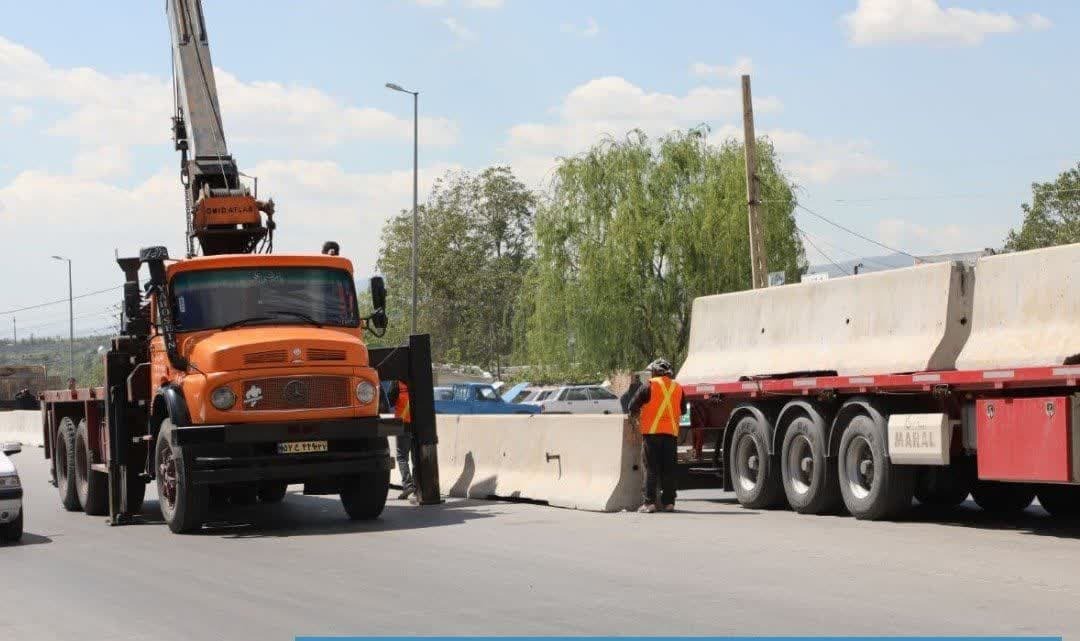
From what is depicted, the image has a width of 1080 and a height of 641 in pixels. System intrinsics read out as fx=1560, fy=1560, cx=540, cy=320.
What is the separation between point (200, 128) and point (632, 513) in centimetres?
879

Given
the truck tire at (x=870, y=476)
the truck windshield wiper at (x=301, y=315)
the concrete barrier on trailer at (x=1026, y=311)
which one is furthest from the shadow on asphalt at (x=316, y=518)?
the concrete barrier on trailer at (x=1026, y=311)

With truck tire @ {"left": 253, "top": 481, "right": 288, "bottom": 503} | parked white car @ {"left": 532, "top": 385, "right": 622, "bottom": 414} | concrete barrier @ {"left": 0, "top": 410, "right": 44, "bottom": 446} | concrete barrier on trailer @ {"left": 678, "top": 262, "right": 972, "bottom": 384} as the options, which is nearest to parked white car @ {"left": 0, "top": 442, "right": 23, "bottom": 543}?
truck tire @ {"left": 253, "top": 481, "right": 288, "bottom": 503}

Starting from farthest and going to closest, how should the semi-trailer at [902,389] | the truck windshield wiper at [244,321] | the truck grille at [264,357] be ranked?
1. the truck windshield wiper at [244,321]
2. the truck grille at [264,357]
3. the semi-trailer at [902,389]

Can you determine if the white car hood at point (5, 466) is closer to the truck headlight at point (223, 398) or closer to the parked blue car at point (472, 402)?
the truck headlight at point (223, 398)

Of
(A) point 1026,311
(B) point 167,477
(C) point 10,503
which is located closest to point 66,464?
(B) point 167,477

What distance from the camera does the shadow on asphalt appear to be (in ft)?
53.3

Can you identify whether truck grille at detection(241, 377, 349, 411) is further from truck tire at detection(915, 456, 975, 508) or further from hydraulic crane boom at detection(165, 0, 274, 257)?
truck tire at detection(915, 456, 975, 508)

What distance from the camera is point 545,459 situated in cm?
1934

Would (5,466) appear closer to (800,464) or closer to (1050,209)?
(800,464)

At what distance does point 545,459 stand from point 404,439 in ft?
7.14

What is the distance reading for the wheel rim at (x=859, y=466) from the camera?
52.9 ft

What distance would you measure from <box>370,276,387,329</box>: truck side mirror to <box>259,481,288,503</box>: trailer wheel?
2.10 meters

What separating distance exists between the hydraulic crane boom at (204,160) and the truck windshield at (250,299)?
9.93 feet

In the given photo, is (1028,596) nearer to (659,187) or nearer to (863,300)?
(863,300)
